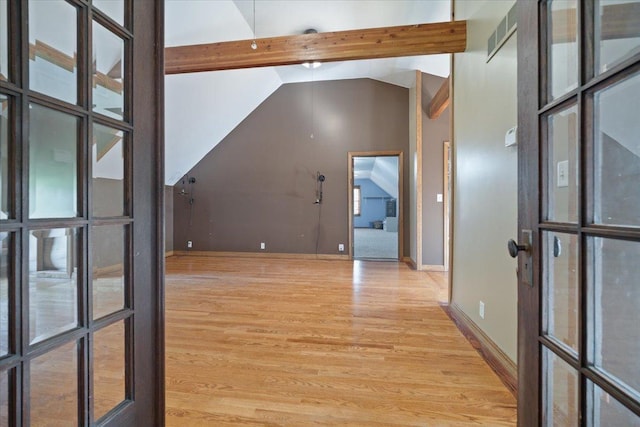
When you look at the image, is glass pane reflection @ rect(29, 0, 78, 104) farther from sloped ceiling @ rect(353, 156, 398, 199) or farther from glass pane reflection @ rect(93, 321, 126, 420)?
sloped ceiling @ rect(353, 156, 398, 199)

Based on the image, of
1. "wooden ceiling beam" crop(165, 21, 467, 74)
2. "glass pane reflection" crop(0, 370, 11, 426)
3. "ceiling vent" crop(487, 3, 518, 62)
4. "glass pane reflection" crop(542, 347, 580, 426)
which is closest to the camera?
"glass pane reflection" crop(0, 370, 11, 426)

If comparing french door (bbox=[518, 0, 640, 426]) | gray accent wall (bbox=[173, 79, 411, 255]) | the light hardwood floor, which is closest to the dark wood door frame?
french door (bbox=[518, 0, 640, 426])

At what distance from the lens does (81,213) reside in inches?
29.0

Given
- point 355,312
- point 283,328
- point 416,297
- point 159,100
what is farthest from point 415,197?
point 159,100

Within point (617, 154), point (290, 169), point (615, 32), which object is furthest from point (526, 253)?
point (290, 169)

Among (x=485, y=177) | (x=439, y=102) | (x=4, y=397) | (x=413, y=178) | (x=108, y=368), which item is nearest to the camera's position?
(x=4, y=397)

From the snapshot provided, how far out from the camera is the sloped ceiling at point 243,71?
3.00m

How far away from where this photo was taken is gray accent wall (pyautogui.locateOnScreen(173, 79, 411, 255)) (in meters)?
5.00

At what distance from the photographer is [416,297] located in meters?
3.02

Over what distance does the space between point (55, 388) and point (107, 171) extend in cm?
61

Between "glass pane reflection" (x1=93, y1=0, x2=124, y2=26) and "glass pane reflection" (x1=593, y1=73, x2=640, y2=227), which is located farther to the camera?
"glass pane reflection" (x1=93, y1=0, x2=124, y2=26)

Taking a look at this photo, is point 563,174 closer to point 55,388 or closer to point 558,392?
point 558,392

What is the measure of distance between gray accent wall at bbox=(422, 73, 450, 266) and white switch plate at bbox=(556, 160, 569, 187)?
3.73 meters

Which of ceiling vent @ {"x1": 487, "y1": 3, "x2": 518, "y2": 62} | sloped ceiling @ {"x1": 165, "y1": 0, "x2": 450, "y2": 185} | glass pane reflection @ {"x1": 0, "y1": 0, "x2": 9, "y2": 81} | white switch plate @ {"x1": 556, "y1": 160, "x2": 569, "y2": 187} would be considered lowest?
white switch plate @ {"x1": 556, "y1": 160, "x2": 569, "y2": 187}
